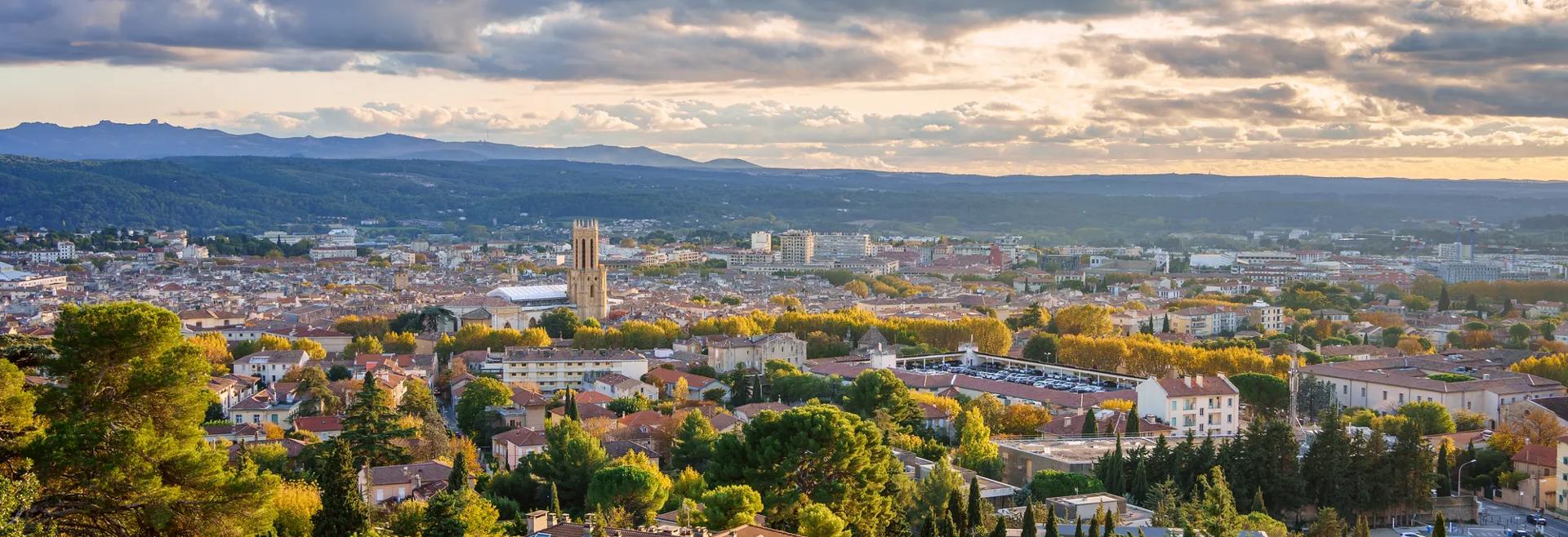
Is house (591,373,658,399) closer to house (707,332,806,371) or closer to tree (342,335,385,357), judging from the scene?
house (707,332,806,371)

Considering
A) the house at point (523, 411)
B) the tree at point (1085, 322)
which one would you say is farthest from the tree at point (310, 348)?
the tree at point (1085, 322)

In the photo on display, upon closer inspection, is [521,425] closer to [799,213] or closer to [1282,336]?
[1282,336]

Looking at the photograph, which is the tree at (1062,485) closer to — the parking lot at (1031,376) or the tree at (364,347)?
the parking lot at (1031,376)

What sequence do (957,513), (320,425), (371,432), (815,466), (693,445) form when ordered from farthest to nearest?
(320,425) < (693,445) < (371,432) < (815,466) < (957,513)

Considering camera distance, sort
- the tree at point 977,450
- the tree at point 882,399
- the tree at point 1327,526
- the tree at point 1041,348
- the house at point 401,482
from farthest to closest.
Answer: the tree at point 1041,348 → the tree at point 882,399 → the tree at point 977,450 → the house at point 401,482 → the tree at point 1327,526

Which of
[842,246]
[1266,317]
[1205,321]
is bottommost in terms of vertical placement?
[842,246]

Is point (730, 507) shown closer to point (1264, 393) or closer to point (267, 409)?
point (267, 409)

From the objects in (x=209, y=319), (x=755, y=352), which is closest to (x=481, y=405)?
(x=755, y=352)

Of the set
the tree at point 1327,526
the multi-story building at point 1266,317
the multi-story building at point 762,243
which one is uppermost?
the tree at point 1327,526
